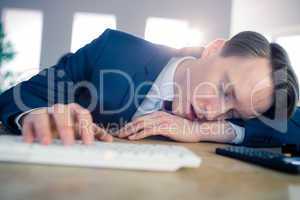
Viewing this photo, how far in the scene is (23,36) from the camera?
279cm

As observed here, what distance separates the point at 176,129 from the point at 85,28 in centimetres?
227

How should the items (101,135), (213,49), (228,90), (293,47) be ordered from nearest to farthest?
(101,135) → (228,90) → (213,49) → (293,47)

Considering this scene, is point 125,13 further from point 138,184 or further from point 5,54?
point 138,184

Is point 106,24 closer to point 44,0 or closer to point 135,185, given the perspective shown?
point 44,0

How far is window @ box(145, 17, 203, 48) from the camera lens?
9.42 feet

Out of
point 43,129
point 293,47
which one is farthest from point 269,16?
point 43,129

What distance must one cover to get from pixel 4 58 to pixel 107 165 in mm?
2729

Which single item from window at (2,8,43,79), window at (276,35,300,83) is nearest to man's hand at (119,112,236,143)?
window at (276,35,300,83)

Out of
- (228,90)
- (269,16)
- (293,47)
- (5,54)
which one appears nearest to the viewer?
(228,90)

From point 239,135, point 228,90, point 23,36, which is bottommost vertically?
point 239,135

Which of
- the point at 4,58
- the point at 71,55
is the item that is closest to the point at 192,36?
the point at 4,58

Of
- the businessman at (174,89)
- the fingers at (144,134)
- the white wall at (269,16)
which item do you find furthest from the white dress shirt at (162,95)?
the white wall at (269,16)

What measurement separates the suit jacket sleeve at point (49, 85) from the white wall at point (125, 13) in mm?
1911

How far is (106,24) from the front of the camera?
9.28 feet
